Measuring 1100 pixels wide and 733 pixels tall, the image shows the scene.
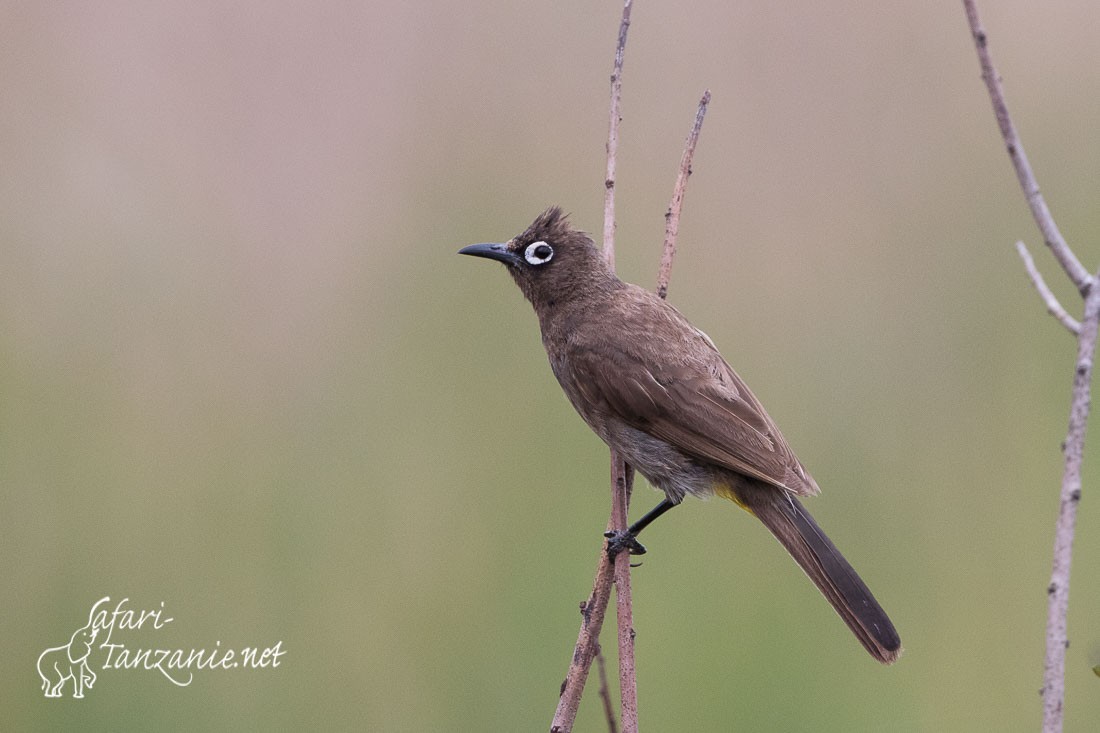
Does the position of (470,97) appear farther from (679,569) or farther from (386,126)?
(679,569)

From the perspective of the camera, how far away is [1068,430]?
180 cm

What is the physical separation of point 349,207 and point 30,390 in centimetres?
150

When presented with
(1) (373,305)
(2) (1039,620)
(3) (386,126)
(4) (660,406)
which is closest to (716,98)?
(3) (386,126)

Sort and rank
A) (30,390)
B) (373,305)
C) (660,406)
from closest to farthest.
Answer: (660,406) < (30,390) < (373,305)

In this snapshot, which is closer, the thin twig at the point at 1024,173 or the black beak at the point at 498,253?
the thin twig at the point at 1024,173

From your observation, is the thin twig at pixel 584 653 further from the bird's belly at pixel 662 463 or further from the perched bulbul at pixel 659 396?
the bird's belly at pixel 662 463

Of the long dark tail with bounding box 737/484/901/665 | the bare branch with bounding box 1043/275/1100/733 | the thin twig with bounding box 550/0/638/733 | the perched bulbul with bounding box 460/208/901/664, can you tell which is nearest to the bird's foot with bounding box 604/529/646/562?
the thin twig with bounding box 550/0/638/733

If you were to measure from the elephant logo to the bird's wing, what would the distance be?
1673mm

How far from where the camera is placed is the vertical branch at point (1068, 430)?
1.73 meters

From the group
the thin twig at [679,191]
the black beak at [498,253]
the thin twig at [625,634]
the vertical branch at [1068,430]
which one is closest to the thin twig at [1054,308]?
the vertical branch at [1068,430]

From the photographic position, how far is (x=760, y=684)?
3910 millimetres

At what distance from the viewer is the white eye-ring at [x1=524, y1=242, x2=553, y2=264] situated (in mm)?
4164

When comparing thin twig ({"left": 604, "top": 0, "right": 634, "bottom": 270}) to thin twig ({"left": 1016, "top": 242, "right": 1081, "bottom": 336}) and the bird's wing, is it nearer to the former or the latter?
the bird's wing

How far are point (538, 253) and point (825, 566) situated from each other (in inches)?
54.8
